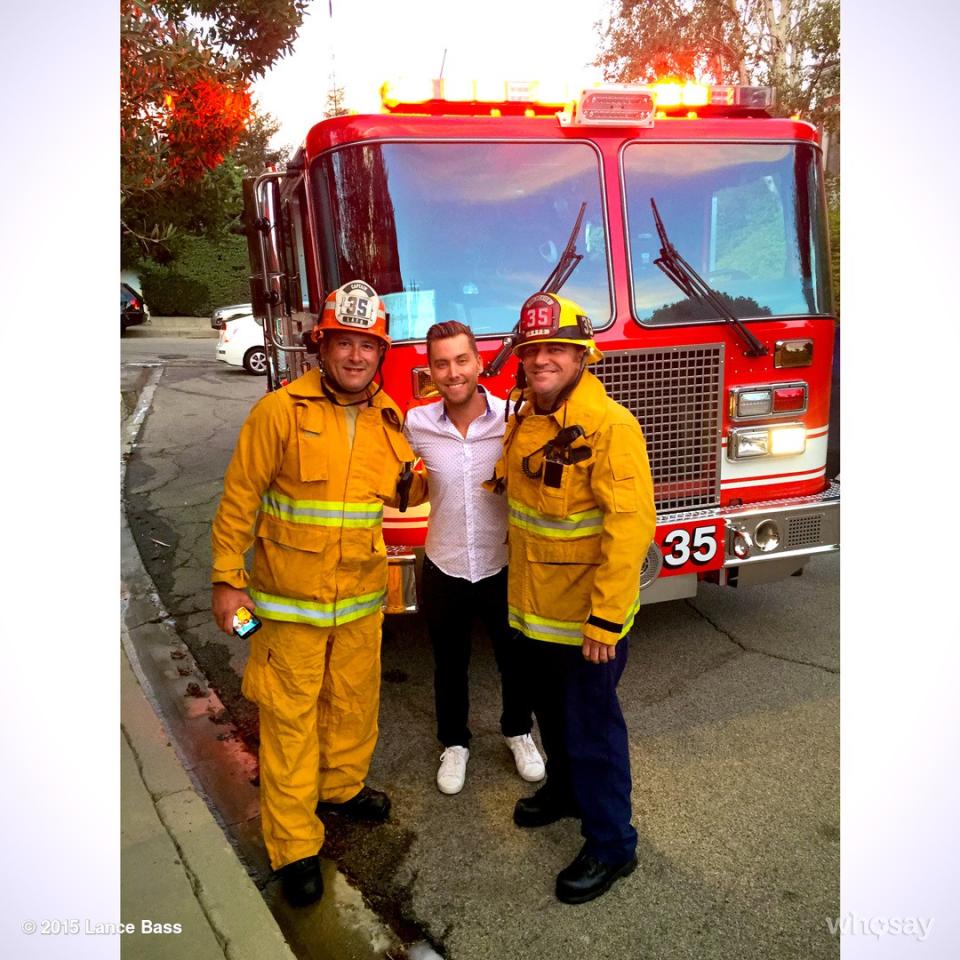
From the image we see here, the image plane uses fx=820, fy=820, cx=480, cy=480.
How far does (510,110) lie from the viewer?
3.74 metres

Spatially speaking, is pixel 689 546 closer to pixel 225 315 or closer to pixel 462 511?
pixel 462 511

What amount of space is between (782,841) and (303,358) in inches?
128

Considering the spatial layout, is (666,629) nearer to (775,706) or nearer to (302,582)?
(775,706)

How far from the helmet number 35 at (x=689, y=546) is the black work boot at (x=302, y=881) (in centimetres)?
199

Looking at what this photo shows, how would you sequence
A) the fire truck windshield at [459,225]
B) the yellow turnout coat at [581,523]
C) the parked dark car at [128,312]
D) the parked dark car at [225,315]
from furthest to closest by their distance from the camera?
1. the parked dark car at [225,315]
2. the fire truck windshield at [459,225]
3. the parked dark car at [128,312]
4. the yellow turnout coat at [581,523]

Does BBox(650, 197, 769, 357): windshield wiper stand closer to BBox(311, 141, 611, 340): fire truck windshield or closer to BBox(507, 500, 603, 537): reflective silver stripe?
BBox(311, 141, 611, 340): fire truck windshield

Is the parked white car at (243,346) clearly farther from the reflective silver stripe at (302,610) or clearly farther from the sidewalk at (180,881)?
the reflective silver stripe at (302,610)

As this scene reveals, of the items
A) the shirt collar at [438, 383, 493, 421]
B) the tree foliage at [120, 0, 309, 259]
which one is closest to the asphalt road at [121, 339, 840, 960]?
the shirt collar at [438, 383, 493, 421]

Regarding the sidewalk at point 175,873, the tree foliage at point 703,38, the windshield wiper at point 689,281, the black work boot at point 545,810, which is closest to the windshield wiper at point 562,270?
the windshield wiper at point 689,281

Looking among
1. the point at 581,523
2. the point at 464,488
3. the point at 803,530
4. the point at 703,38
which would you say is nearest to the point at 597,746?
the point at 581,523

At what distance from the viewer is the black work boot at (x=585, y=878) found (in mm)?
2535

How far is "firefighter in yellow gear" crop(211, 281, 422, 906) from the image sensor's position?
2.52 metres

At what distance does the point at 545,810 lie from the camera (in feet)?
9.60
